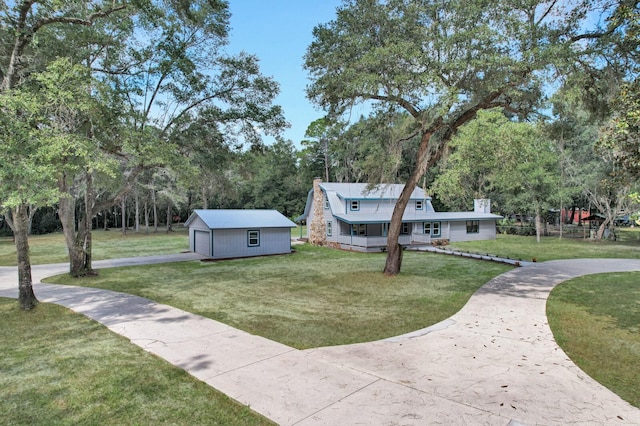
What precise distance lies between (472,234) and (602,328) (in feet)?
72.6

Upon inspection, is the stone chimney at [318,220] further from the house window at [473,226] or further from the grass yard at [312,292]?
the house window at [473,226]

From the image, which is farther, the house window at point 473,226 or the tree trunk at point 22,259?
→ the house window at point 473,226

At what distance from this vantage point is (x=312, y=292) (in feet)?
36.4

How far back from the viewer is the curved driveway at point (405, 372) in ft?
13.1

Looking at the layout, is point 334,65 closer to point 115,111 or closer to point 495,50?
point 495,50

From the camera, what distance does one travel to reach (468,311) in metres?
8.62

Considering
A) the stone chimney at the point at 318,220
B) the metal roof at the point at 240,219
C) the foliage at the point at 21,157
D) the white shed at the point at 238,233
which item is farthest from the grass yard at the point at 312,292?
the stone chimney at the point at 318,220

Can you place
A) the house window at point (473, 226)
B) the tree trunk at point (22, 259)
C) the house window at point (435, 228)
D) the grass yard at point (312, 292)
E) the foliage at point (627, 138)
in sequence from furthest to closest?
1. the house window at point (473, 226)
2. the house window at point (435, 228)
3. the tree trunk at point (22, 259)
4. the grass yard at point (312, 292)
5. the foliage at point (627, 138)

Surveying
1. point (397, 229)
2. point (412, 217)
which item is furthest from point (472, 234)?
point (397, 229)

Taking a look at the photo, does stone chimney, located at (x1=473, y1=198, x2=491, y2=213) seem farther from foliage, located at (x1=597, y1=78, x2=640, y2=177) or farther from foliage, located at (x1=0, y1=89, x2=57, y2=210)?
foliage, located at (x1=0, y1=89, x2=57, y2=210)

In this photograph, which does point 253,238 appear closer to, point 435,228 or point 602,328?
point 435,228

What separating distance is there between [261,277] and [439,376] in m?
9.74

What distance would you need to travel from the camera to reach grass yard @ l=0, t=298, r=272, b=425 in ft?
12.9

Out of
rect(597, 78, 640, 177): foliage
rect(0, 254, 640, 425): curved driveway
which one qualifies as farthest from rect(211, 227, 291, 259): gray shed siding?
rect(597, 78, 640, 177): foliage
